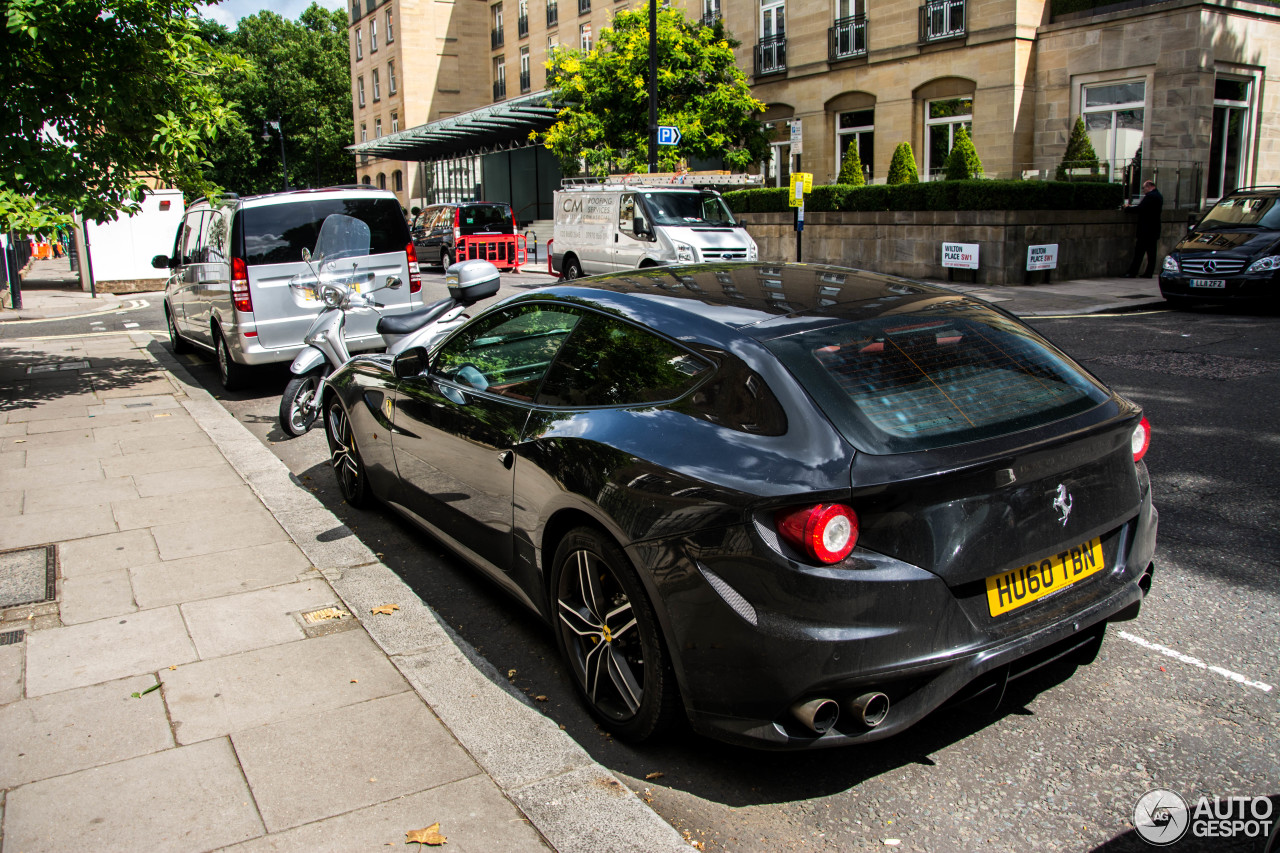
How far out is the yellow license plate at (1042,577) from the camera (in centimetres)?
282

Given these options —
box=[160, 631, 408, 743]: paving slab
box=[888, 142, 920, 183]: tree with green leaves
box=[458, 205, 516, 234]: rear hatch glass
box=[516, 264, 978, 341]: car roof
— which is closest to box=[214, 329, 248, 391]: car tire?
box=[160, 631, 408, 743]: paving slab

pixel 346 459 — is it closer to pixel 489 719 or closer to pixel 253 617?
pixel 253 617

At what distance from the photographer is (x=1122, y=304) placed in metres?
15.8

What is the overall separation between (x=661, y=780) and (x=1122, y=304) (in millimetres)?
15244

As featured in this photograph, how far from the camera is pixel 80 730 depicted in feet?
10.9

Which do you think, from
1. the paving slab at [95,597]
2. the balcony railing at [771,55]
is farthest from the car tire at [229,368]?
the balcony railing at [771,55]

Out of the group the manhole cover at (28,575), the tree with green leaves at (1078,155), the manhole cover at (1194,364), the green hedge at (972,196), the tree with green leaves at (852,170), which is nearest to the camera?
the manhole cover at (28,575)

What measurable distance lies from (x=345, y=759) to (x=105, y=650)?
149 cm

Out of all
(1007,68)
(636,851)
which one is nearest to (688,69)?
(1007,68)

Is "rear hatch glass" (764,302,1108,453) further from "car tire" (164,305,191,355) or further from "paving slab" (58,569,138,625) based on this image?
"car tire" (164,305,191,355)

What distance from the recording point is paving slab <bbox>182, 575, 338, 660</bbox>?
400 cm

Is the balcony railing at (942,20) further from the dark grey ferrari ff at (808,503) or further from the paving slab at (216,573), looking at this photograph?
the paving slab at (216,573)

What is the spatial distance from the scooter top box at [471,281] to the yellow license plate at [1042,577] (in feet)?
18.2

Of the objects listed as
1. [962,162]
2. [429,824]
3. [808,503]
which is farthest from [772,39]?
[429,824]
